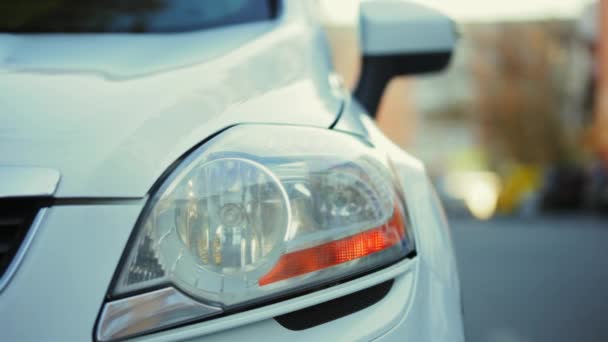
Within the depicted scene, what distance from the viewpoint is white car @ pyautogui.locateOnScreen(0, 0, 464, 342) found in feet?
4.36

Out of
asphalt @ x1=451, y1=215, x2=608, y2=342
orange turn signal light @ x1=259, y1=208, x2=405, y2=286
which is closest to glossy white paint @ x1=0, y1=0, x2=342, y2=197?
orange turn signal light @ x1=259, y1=208, x2=405, y2=286

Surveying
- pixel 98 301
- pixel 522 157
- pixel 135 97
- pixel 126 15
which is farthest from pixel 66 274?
pixel 522 157

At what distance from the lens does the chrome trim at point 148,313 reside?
1.31m

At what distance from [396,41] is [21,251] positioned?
1286mm

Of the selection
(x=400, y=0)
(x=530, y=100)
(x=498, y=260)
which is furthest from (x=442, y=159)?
(x=400, y=0)

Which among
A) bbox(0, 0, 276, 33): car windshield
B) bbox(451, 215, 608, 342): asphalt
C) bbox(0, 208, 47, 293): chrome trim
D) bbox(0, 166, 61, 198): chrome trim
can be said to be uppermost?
bbox(0, 0, 276, 33): car windshield

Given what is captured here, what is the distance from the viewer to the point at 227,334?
1.35 metres

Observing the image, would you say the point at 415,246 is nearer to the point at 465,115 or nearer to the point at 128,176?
the point at 128,176

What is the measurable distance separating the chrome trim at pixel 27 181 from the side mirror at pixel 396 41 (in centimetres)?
117

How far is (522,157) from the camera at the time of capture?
5288 centimetres

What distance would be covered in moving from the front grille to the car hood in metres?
0.05

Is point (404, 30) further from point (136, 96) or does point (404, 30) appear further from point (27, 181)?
point (27, 181)

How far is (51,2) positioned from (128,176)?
1.16m

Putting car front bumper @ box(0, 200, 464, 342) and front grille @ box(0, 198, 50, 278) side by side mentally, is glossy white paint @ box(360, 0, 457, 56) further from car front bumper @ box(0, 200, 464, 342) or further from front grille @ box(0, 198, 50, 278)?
front grille @ box(0, 198, 50, 278)
